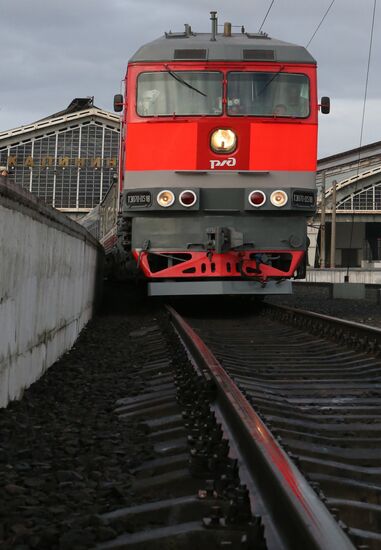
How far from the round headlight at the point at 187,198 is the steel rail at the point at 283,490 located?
7.43 metres

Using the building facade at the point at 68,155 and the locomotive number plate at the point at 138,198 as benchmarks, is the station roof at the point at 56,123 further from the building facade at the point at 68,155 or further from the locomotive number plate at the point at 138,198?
the locomotive number plate at the point at 138,198

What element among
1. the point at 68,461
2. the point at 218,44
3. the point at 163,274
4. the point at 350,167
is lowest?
the point at 68,461

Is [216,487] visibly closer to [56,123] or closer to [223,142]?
[223,142]

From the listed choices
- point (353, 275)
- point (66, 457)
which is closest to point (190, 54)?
point (66, 457)

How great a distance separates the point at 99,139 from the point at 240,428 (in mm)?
54119

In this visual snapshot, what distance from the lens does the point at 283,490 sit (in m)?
2.41

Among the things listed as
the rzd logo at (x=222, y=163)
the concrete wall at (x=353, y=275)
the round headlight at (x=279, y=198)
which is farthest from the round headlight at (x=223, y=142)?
the concrete wall at (x=353, y=275)

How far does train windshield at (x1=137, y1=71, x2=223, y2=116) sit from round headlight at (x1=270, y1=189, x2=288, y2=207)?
1.51m

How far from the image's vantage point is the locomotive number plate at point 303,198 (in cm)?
1146

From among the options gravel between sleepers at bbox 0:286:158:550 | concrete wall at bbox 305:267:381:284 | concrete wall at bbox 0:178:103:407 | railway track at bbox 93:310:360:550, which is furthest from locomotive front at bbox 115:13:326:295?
concrete wall at bbox 305:267:381:284

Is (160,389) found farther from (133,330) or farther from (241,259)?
(241,259)

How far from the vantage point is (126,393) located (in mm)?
5637

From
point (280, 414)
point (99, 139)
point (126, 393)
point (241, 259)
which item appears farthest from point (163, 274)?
point (99, 139)

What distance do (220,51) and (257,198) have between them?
237cm
